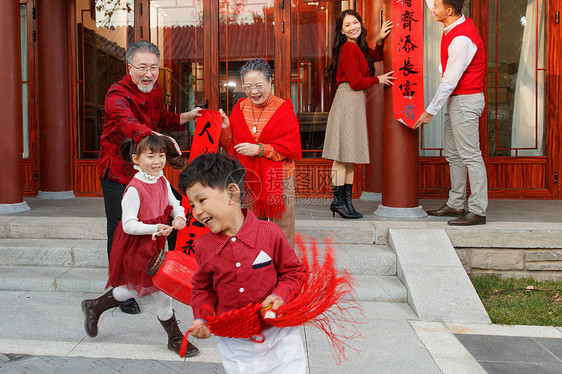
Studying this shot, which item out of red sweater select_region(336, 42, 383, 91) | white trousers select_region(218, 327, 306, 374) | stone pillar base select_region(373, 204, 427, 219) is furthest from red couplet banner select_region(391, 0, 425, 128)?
white trousers select_region(218, 327, 306, 374)

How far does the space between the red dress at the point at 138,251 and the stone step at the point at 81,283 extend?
105 cm

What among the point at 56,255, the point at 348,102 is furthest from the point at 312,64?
the point at 56,255

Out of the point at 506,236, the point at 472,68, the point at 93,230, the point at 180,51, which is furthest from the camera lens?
the point at 180,51

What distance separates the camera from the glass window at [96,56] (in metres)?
6.39

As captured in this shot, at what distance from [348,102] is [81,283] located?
2.90 meters

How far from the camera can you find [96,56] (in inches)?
254

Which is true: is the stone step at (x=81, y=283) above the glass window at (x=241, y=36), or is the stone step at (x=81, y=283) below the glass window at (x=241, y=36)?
below

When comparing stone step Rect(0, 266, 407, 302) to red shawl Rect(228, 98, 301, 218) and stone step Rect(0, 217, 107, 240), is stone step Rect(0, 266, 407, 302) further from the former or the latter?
red shawl Rect(228, 98, 301, 218)

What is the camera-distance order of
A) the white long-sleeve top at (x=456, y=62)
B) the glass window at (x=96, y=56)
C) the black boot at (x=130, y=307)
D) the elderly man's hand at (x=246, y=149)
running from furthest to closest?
the glass window at (x=96, y=56) → the white long-sleeve top at (x=456, y=62) → the black boot at (x=130, y=307) → the elderly man's hand at (x=246, y=149)

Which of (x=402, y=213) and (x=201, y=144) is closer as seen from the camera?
(x=201, y=144)

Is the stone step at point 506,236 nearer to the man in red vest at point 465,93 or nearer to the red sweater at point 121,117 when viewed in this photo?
the man in red vest at point 465,93

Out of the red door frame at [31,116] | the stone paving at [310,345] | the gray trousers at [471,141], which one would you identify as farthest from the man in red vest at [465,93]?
the red door frame at [31,116]

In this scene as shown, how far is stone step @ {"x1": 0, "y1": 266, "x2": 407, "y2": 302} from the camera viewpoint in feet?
11.6

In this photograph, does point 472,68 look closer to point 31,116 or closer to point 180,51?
point 180,51
